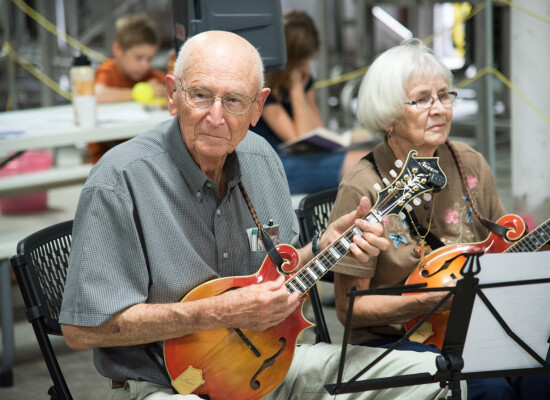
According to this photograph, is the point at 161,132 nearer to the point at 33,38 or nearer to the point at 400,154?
the point at 400,154

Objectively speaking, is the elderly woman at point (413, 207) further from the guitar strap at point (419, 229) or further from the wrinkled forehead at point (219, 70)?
the wrinkled forehead at point (219, 70)

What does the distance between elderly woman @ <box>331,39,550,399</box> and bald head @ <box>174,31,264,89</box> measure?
0.51 m

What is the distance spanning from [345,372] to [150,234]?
67cm

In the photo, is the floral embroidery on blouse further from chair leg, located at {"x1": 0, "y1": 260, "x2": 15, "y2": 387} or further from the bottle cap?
the bottle cap

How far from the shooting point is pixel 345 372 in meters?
2.15

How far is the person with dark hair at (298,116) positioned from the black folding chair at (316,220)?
46.5 inches

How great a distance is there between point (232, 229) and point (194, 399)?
0.46 metres

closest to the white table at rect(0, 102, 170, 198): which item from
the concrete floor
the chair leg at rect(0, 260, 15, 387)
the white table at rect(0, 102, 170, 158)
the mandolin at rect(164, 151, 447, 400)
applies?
the white table at rect(0, 102, 170, 158)

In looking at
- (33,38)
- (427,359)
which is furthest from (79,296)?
(33,38)

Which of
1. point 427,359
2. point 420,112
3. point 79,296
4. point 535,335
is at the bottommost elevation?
point 427,359

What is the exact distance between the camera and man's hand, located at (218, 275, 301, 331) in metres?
1.92

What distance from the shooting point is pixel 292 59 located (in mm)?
4332

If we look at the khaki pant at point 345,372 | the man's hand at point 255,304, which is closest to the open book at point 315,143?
the khaki pant at point 345,372

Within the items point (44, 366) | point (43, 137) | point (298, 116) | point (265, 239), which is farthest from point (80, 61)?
point (265, 239)
